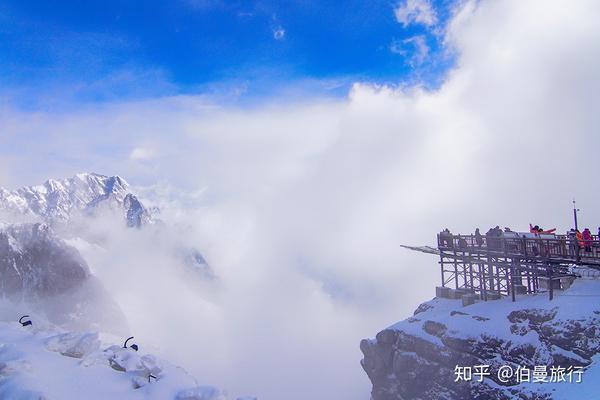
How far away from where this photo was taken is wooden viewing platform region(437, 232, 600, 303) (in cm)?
2989

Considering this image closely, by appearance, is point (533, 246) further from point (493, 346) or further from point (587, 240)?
point (493, 346)

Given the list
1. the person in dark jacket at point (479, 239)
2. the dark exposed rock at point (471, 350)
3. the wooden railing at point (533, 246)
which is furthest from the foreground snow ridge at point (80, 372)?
the person in dark jacket at point (479, 239)

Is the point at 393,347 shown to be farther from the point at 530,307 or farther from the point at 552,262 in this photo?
the point at 552,262

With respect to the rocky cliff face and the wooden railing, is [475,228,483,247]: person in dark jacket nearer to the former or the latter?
the wooden railing

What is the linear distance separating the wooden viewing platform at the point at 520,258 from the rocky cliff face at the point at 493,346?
5.25ft

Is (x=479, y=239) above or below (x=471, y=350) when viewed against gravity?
above

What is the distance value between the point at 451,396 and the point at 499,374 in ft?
15.1

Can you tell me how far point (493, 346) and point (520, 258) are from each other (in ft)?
25.0

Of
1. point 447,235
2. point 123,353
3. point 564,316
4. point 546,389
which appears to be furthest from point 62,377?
point 447,235

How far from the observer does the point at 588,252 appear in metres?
29.0

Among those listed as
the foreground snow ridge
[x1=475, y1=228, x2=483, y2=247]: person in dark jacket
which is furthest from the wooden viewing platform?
the foreground snow ridge

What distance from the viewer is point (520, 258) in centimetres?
3338

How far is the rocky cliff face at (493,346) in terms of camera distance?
26516 mm

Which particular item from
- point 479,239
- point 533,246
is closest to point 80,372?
point 533,246
